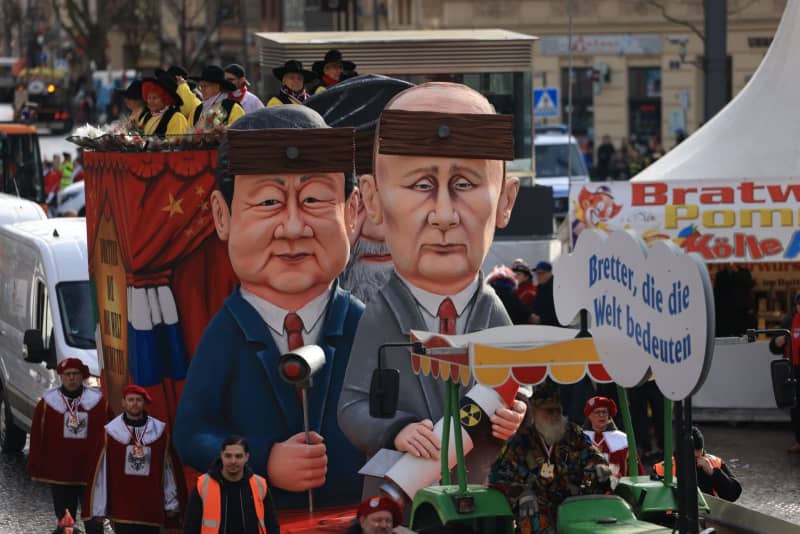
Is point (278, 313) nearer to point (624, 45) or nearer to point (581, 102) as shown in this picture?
point (624, 45)

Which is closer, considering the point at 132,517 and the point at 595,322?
the point at 595,322

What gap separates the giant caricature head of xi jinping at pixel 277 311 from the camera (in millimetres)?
11438

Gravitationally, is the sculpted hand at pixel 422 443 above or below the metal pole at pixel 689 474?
below

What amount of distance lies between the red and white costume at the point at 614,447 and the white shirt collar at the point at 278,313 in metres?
1.72

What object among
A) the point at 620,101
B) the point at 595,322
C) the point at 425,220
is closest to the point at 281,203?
the point at 425,220

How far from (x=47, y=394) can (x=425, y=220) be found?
369cm

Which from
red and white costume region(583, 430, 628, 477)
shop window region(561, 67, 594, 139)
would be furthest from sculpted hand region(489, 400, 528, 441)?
shop window region(561, 67, 594, 139)

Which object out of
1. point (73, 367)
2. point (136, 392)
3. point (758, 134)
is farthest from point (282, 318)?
point (758, 134)

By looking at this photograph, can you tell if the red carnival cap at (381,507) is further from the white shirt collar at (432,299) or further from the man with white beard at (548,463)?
the white shirt collar at (432,299)

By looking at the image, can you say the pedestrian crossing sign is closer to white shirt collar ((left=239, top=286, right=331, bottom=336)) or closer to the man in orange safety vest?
white shirt collar ((left=239, top=286, right=331, bottom=336))

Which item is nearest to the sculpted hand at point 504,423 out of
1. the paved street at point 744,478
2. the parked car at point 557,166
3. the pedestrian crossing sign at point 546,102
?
the paved street at point 744,478

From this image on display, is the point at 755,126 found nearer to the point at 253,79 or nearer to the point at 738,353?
the point at 738,353

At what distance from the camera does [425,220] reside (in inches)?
443

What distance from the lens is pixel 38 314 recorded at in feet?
57.2
